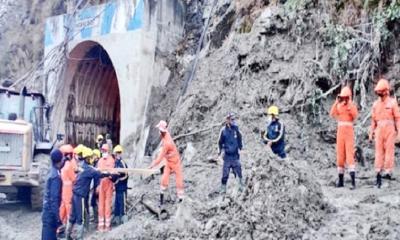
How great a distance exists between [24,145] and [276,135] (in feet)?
19.4

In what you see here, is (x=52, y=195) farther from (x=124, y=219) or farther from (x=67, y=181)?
(x=124, y=219)

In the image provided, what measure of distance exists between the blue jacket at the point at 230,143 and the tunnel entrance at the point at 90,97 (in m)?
10.4

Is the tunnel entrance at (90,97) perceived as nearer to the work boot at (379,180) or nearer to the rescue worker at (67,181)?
the rescue worker at (67,181)

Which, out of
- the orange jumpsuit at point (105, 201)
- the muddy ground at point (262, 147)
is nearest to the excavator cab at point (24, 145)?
the muddy ground at point (262, 147)

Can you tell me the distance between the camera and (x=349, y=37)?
38.8 ft

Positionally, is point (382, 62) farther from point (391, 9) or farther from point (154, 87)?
point (154, 87)

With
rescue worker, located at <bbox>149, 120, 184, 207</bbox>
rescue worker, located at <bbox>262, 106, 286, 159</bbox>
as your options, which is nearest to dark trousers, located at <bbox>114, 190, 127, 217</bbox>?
rescue worker, located at <bbox>149, 120, 184, 207</bbox>

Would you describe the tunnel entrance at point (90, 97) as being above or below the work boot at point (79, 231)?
above

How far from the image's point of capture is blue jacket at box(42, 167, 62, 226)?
771 centimetres

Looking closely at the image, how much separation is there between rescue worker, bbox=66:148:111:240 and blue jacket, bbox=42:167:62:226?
1.21 m

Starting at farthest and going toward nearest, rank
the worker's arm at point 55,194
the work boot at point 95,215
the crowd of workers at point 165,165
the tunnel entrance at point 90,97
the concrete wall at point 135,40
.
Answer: the tunnel entrance at point 90,97 < the concrete wall at point 135,40 < the work boot at point 95,215 < the crowd of workers at point 165,165 < the worker's arm at point 55,194

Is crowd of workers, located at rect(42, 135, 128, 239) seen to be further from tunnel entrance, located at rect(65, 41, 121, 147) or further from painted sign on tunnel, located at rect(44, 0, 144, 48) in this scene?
tunnel entrance, located at rect(65, 41, 121, 147)

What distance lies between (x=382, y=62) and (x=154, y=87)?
7293mm

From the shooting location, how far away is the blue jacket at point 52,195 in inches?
304
